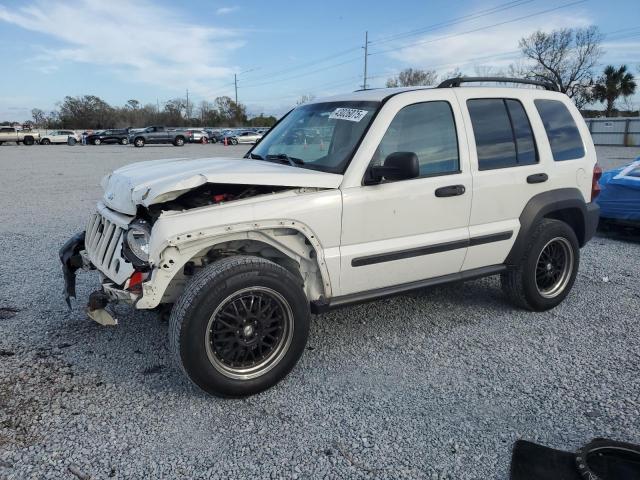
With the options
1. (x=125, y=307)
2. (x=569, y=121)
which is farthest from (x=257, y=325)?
(x=569, y=121)

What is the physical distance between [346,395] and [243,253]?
116cm

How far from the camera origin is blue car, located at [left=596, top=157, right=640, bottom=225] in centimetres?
719

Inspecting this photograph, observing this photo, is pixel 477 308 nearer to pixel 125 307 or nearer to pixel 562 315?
pixel 562 315

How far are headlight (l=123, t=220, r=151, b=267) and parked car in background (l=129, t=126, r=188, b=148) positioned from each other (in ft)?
135

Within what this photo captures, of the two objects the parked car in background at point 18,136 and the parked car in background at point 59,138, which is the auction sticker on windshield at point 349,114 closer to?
the parked car in background at point 18,136

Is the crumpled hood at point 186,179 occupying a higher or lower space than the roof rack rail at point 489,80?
lower

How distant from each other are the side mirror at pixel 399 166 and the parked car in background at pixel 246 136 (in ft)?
143

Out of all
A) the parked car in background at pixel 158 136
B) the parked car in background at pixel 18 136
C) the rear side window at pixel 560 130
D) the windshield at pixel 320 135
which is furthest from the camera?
the parked car in background at pixel 18 136

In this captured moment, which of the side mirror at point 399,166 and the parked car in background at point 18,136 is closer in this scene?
the side mirror at point 399,166

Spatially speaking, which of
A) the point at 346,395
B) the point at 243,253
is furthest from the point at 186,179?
the point at 346,395

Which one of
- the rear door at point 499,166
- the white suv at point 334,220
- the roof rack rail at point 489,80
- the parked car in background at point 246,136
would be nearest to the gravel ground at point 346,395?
the white suv at point 334,220

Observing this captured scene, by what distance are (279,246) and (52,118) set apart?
8552 cm

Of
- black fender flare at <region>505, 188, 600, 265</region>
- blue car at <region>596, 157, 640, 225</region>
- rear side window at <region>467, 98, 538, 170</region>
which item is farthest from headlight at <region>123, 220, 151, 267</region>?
blue car at <region>596, 157, 640, 225</region>

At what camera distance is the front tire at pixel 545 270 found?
14.5 feet
